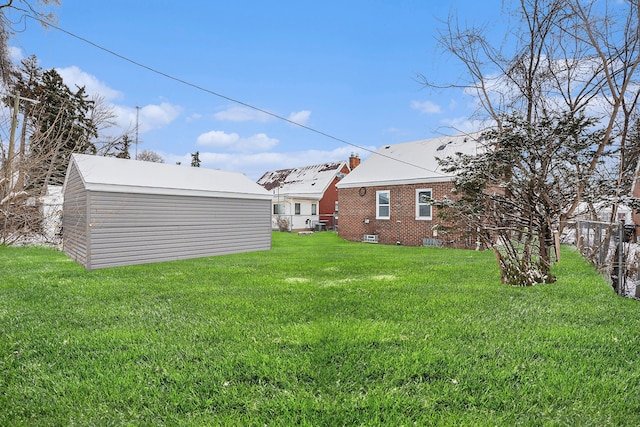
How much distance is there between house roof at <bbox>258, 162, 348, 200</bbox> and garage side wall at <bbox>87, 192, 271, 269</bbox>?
12.0 m

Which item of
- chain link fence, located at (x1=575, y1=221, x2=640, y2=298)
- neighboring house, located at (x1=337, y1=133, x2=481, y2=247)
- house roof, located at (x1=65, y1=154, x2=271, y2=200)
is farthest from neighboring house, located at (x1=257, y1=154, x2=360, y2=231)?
chain link fence, located at (x1=575, y1=221, x2=640, y2=298)

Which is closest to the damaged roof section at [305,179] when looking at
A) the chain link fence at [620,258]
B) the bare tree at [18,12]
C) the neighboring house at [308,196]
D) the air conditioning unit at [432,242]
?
the neighboring house at [308,196]

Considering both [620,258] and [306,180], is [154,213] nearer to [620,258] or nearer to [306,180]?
[620,258]

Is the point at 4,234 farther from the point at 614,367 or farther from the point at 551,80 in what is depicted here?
the point at 551,80

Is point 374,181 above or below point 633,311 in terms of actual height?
above

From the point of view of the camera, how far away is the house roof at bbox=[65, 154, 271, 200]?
10023 mm

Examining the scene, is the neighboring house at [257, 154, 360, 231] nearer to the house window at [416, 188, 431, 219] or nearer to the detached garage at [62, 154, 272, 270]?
the detached garage at [62, 154, 272, 270]

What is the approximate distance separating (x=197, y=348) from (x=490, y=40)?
26.6ft

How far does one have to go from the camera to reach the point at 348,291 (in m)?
6.15

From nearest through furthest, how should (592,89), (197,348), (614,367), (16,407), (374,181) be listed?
(16,407), (614,367), (197,348), (592,89), (374,181)

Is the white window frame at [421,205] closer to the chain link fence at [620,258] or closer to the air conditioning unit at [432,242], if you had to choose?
the air conditioning unit at [432,242]

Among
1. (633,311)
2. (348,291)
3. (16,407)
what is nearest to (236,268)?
(348,291)

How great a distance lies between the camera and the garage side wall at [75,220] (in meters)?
10.0

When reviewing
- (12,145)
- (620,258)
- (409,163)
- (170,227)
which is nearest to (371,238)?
(409,163)
